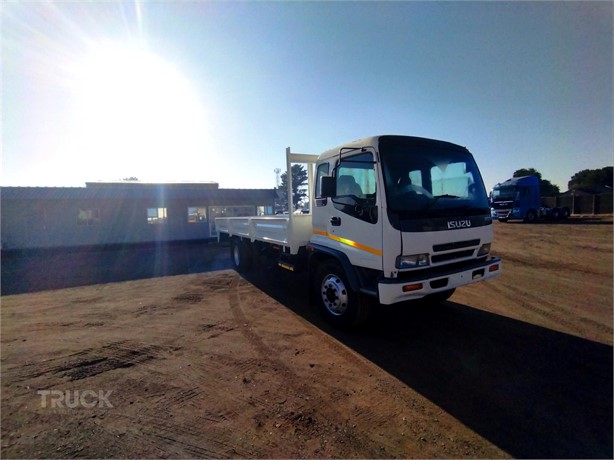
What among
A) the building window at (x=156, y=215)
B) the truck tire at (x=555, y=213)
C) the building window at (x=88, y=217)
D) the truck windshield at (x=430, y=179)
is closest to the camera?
the truck windshield at (x=430, y=179)

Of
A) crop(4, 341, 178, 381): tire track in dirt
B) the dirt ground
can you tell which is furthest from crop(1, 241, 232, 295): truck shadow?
crop(4, 341, 178, 381): tire track in dirt

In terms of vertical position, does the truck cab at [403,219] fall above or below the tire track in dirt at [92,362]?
above

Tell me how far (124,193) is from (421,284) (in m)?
18.9

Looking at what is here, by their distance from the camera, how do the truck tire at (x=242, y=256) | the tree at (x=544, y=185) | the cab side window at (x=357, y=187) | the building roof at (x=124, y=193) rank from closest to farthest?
the cab side window at (x=357, y=187)
the truck tire at (x=242, y=256)
the building roof at (x=124, y=193)
the tree at (x=544, y=185)

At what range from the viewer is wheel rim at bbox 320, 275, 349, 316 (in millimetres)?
4398

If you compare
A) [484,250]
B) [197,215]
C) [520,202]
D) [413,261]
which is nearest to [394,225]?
[413,261]

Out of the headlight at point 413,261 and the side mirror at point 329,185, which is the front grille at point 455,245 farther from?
the side mirror at point 329,185

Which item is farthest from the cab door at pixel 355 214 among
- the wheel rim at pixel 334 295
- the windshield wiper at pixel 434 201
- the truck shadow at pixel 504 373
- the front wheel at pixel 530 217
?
the front wheel at pixel 530 217

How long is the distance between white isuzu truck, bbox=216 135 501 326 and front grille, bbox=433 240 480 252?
15 millimetres

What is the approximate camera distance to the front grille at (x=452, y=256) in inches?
152

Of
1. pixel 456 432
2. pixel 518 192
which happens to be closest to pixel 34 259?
pixel 456 432

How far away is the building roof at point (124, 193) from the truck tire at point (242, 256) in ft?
35.0

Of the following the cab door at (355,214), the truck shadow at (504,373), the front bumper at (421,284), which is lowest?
the truck shadow at (504,373)

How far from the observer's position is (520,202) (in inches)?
919
